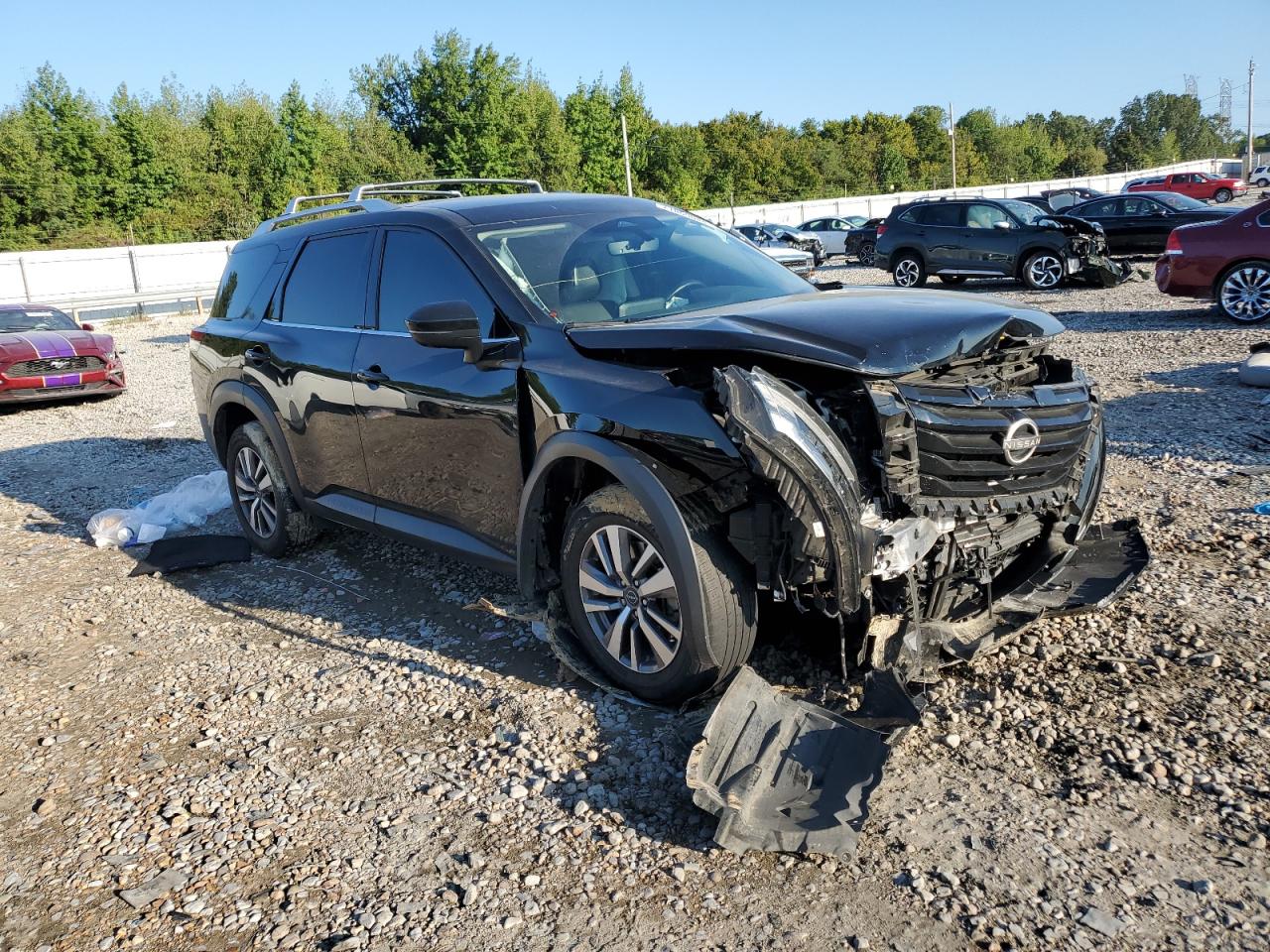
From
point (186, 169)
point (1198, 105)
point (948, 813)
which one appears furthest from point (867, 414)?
point (1198, 105)

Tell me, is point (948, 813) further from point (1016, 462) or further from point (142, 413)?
point (142, 413)

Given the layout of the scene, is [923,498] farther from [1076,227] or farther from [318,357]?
[1076,227]

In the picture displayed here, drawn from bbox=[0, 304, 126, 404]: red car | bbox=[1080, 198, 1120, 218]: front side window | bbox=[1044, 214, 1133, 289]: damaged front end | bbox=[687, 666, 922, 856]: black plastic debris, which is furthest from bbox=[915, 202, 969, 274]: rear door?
bbox=[687, 666, 922, 856]: black plastic debris

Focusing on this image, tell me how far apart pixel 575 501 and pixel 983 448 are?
1592mm

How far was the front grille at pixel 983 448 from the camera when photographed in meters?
3.35

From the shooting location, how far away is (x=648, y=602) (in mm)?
3668

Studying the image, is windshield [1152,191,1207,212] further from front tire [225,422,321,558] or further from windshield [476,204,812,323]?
front tire [225,422,321,558]

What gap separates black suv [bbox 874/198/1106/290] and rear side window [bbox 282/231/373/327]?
14.1 meters

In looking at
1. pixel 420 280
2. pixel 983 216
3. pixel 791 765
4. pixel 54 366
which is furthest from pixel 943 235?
pixel 791 765

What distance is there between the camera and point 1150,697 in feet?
11.8

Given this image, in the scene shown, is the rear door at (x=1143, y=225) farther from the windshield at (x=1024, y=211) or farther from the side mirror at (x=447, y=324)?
the side mirror at (x=447, y=324)

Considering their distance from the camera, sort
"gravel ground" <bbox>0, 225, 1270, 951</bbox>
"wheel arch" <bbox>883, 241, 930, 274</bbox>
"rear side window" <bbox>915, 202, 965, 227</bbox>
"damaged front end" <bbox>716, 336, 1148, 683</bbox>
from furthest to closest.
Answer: "wheel arch" <bbox>883, 241, 930, 274</bbox>
"rear side window" <bbox>915, 202, 965, 227</bbox>
"damaged front end" <bbox>716, 336, 1148, 683</bbox>
"gravel ground" <bbox>0, 225, 1270, 951</bbox>

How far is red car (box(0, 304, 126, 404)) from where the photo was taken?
520 inches

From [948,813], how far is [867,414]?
50.7 inches
